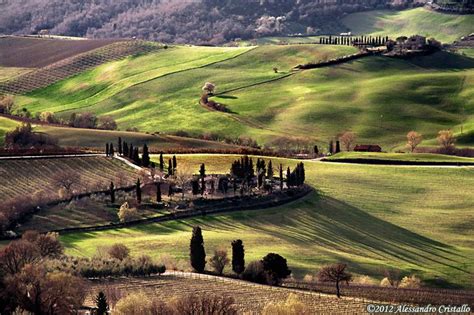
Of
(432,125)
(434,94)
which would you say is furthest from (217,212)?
(434,94)

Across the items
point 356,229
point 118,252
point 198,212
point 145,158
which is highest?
point 145,158

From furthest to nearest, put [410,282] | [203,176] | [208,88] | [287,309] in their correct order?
[208,88], [203,176], [410,282], [287,309]

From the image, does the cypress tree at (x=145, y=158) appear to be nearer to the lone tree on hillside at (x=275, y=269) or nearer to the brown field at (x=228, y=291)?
the brown field at (x=228, y=291)

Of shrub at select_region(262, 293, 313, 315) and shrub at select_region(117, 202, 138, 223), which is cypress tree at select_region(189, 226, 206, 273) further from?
shrub at select_region(262, 293, 313, 315)

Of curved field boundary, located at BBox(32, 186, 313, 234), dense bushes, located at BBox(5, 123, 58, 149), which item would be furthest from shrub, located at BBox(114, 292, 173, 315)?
dense bushes, located at BBox(5, 123, 58, 149)

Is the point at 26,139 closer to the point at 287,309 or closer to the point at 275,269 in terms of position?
the point at 275,269

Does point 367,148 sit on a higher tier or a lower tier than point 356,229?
lower

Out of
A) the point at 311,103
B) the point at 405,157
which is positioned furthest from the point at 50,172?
the point at 311,103

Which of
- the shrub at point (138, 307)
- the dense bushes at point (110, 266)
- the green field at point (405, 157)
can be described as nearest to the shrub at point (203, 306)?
the shrub at point (138, 307)
